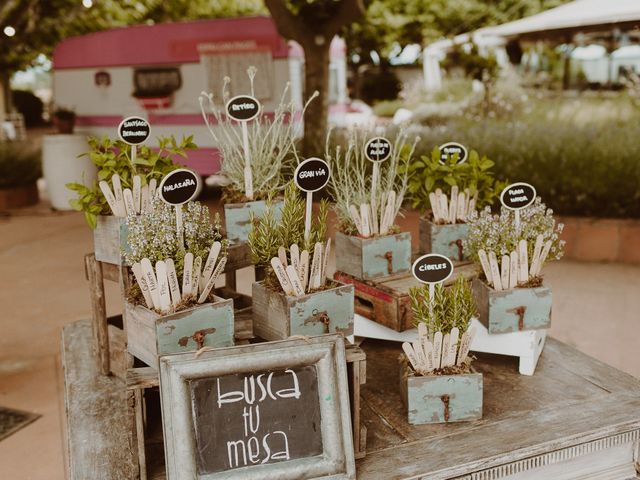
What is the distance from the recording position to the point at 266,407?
1711 millimetres

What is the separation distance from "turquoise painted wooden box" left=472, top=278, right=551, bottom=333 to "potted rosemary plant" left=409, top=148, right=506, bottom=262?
0.44m

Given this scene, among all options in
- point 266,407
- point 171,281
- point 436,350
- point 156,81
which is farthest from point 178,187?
point 156,81

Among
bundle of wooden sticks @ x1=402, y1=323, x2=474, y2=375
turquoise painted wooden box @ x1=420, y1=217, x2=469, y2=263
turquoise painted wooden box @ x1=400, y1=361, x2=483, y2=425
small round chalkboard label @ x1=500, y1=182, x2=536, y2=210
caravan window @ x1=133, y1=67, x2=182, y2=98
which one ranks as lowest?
turquoise painted wooden box @ x1=400, y1=361, x2=483, y2=425

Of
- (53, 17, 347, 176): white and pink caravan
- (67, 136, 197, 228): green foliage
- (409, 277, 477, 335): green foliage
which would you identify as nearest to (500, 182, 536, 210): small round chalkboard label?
(409, 277, 477, 335): green foliage

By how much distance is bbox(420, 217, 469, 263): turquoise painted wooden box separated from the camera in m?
2.66

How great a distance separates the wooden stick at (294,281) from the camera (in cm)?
195

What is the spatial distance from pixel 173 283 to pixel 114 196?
55 centimetres

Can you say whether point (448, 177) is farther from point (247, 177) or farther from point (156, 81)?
point (156, 81)

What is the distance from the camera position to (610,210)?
589cm

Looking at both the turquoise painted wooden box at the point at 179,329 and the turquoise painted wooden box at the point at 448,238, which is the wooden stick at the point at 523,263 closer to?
the turquoise painted wooden box at the point at 448,238

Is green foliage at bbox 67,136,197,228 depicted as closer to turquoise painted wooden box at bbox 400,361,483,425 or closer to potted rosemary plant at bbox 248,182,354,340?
potted rosemary plant at bbox 248,182,354,340

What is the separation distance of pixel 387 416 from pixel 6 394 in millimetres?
2318

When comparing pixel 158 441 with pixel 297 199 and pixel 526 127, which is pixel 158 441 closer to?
pixel 297 199

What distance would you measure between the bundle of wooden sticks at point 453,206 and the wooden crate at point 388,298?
0.77 ft
